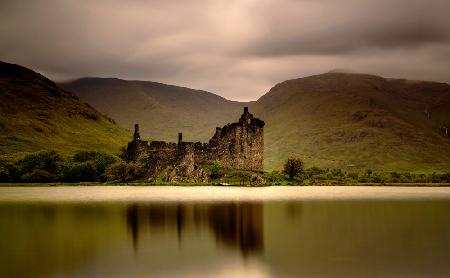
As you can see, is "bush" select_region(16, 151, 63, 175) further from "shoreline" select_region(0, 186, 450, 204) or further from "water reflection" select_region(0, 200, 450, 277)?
"water reflection" select_region(0, 200, 450, 277)

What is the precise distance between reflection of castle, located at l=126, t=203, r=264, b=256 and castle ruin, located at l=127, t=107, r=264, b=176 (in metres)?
55.6

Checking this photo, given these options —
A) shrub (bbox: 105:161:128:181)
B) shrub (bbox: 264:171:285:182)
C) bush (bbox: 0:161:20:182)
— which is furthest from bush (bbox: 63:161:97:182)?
shrub (bbox: 264:171:285:182)

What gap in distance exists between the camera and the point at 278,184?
98.6m

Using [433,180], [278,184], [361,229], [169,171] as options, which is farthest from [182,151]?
[361,229]

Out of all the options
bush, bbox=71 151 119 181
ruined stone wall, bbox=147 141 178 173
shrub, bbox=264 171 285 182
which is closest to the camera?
shrub, bbox=264 171 285 182

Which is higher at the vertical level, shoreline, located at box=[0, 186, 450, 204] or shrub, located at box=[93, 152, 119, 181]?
shrub, located at box=[93, 152, 119, 181]

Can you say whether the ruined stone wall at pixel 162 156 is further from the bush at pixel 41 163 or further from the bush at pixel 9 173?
the bush at pixel 9 173

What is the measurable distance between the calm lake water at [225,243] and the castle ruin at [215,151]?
2411 inches

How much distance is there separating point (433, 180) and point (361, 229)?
9545 cm

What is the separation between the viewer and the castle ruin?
103 metres

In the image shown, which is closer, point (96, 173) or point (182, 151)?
point (182, 151)

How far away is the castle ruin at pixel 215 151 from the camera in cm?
10262

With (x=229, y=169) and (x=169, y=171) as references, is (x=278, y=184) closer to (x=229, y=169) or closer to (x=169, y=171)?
(x=229, y=169)

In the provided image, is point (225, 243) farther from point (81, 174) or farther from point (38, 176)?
point (38, 176)
